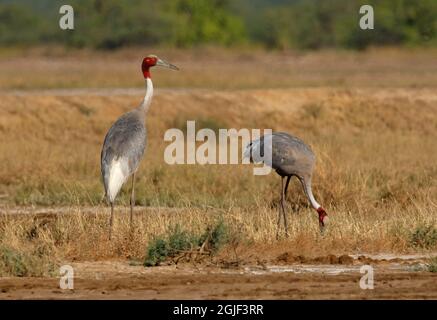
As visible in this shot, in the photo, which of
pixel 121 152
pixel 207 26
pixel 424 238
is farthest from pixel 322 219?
pixel 207 26

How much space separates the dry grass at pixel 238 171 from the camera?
12.4m

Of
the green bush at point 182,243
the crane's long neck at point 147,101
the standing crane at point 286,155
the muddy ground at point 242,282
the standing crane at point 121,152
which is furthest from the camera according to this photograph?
the crane's long neck at point 147,101

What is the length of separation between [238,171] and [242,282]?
806 cm

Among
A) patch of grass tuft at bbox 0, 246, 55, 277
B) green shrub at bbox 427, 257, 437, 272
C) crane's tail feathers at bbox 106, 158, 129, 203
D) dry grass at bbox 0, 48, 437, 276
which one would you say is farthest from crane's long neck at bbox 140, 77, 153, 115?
green shrub at bbox 427, 257, 437, 272

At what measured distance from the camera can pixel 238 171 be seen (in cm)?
1853

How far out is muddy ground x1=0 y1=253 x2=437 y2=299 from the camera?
10008 mm

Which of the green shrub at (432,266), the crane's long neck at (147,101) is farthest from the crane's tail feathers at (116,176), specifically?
the green shrub at (432,266)

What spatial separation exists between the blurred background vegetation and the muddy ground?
35771 millimetres

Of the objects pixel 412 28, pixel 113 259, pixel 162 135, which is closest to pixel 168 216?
pixel 113 259

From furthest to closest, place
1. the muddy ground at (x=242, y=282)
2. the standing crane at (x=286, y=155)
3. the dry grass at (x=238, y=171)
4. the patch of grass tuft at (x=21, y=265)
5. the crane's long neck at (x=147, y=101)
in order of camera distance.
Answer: the crane's long neck at (x=147, y=101) < the standing crane at (x=286, y=155) < the dry grass at (x=238, y=171) < the patch of grass tuft at (x=21, y=265) < the muddy ground at (x=242, y=282)

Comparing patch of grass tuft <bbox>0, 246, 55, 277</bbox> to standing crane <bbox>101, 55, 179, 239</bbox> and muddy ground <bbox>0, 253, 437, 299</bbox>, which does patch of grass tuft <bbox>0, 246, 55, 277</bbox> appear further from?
standing crane <bbox>101, 55, 179, 239</bbox>

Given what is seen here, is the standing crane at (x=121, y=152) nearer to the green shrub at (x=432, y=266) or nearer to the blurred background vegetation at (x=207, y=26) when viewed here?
the green shrub at (x=432, y=266)

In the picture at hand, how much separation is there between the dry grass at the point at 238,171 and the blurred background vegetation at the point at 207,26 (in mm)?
13356

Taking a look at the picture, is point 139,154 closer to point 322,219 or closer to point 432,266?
point 322,219
